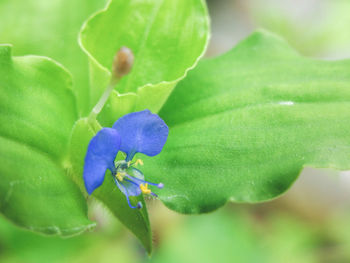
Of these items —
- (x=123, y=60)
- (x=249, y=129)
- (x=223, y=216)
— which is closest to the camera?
(x=123, y=60)

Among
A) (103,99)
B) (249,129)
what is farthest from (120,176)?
(249,129)

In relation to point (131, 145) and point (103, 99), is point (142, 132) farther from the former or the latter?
point (103, 99)

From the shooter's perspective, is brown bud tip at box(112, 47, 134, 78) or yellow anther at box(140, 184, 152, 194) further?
yellow anther at box(140, 184, 152, 194)

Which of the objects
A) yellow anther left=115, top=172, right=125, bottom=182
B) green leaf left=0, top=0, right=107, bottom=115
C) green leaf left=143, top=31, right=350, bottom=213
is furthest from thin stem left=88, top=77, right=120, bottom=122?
green leaf left=0, top=0, right=107, bottom=115

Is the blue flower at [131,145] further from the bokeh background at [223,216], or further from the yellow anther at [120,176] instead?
the bokeh background at [223,216]

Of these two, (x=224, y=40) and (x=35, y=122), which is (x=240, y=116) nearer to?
(x=35, y=122)

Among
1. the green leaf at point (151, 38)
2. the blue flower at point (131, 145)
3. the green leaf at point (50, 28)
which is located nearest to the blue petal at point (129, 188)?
the blue flower at point (131, 145)

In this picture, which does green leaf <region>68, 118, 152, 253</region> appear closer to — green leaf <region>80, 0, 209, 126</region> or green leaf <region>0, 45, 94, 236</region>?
green leaf <region>0, 45, 94, 236</region>
